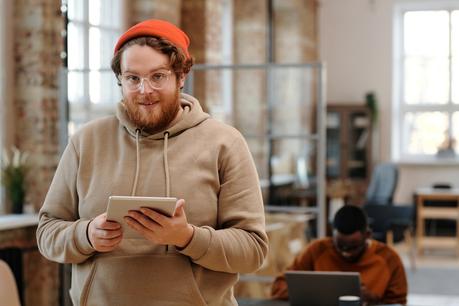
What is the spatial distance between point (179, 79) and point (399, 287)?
98.1 inches

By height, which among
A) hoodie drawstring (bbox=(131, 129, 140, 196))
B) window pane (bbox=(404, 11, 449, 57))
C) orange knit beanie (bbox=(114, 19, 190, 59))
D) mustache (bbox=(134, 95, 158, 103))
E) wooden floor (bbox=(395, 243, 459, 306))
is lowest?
wooden floor (bbox=(395, 243, 459, 306))

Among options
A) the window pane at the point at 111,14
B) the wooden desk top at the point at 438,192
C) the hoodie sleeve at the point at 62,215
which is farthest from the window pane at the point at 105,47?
the wooden desk top at the point at 438,192

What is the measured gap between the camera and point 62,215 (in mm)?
2123

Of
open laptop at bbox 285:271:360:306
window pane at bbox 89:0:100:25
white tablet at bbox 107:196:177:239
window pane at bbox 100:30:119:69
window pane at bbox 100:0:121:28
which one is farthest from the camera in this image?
window pane at bbox 100:0:121:28

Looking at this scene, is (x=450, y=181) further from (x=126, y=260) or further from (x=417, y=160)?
(x=126, y=260)

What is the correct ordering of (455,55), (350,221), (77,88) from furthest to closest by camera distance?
(455,55), (77,88), (350,221)

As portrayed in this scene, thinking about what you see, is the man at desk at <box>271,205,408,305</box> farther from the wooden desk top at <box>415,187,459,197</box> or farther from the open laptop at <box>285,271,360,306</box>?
the wooden desk top at <box>415,187,459,197</box>

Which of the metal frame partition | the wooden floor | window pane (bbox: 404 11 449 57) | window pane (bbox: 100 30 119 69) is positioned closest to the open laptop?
the metal frame partition

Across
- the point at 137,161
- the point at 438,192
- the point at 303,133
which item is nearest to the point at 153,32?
the point at 137,161

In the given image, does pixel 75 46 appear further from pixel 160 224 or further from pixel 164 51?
pixel 160 224

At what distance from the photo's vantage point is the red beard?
2010 mm

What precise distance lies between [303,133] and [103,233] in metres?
11.3

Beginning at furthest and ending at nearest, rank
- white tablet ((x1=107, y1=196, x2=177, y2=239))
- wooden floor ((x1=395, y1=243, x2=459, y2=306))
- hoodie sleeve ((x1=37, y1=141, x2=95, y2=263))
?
wooden floor ((x1=395, y1=243, x2=459, y2=306))
hoodie sleeve ((x1=37, y1=141, x2=95, y2=263))
white tablet ((x1=107, y1=196, x2=177, y2=239))

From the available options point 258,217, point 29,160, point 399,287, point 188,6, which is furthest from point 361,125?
point 258,217
